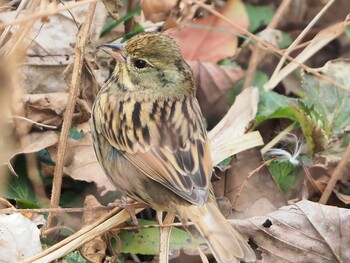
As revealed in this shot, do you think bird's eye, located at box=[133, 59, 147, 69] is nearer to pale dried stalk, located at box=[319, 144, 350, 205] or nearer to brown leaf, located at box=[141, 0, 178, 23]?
brown leaf, located at box=[141, 0, 178, 23]

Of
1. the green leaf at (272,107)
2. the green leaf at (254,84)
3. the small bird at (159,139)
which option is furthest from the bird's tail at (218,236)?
the green leaf at (254,84)

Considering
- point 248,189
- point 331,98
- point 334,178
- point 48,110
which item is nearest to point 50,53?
point 48,110

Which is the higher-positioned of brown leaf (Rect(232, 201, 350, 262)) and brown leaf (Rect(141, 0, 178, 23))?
brown leaf (Rect(141, 0, 178, 23))

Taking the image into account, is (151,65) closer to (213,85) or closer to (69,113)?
(69,113)

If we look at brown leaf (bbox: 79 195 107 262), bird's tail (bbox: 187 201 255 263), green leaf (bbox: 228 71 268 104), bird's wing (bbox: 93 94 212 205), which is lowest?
brown leaf (bbox: 79 195 107 262)

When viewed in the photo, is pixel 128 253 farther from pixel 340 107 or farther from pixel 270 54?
pixel 270 54

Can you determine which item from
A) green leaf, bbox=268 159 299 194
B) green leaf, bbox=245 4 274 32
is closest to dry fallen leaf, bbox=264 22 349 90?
green leaf, bbox=268 159 299 194

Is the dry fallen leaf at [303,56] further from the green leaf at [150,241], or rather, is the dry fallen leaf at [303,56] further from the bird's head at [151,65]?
the green leaf at [150,241]
